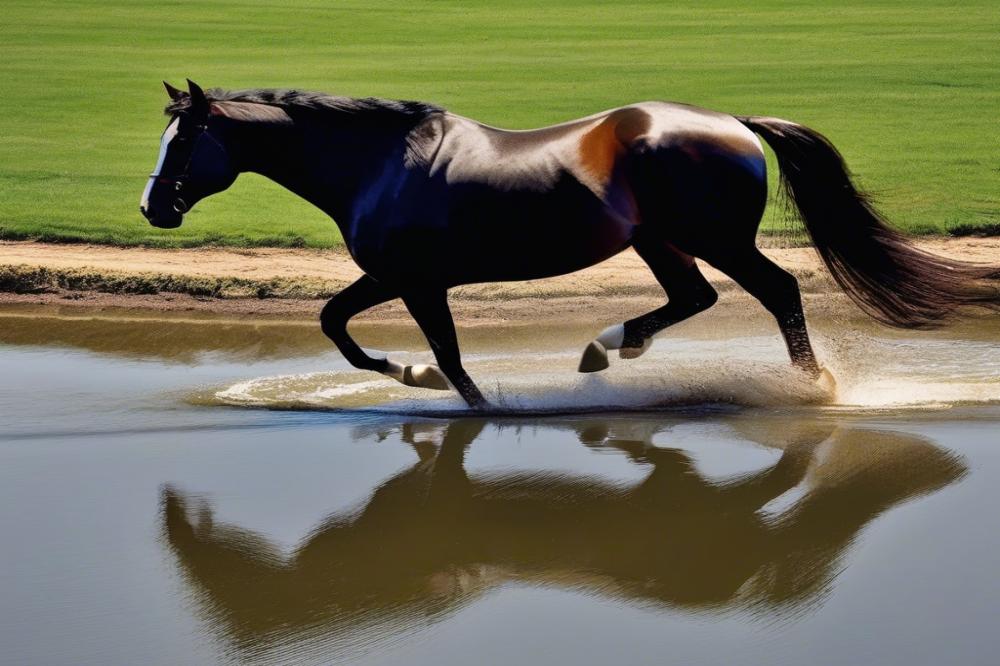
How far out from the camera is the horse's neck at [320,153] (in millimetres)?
7242

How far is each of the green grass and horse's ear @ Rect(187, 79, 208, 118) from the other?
4691 mm

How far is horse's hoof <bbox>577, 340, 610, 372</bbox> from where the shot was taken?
7668 mm

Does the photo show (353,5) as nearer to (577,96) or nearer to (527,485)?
(577,96)

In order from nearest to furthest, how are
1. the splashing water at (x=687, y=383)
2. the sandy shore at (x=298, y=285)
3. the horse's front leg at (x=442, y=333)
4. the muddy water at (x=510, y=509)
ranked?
the muddy water at (x=510, y=509) < the horse's front leg at (x=442, y=333) < the splashing water at (x=687, y=383) < the sandy shore at (x=298, y=285)

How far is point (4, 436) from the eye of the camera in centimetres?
698

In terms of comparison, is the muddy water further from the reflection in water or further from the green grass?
the green grass

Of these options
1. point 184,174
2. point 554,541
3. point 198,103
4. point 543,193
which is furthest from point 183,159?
point 554,541

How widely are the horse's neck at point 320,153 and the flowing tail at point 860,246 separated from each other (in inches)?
74.7

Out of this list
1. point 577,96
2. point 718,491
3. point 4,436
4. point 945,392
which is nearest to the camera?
point 718,491

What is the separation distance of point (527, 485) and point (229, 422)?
174 centimetres

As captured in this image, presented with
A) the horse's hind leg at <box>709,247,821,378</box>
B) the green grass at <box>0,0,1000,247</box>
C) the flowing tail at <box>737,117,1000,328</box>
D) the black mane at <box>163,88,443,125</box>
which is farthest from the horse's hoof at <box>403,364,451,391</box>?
the green grass at <box>0,0,1000,247</box>

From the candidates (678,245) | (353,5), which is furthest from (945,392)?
(353,5)

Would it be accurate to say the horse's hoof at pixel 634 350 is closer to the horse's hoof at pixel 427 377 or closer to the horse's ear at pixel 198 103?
the horse's hoof at pixel 427 377

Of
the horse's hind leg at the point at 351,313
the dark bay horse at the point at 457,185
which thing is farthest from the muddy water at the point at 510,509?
the dark bay horse at the point at 457,185
